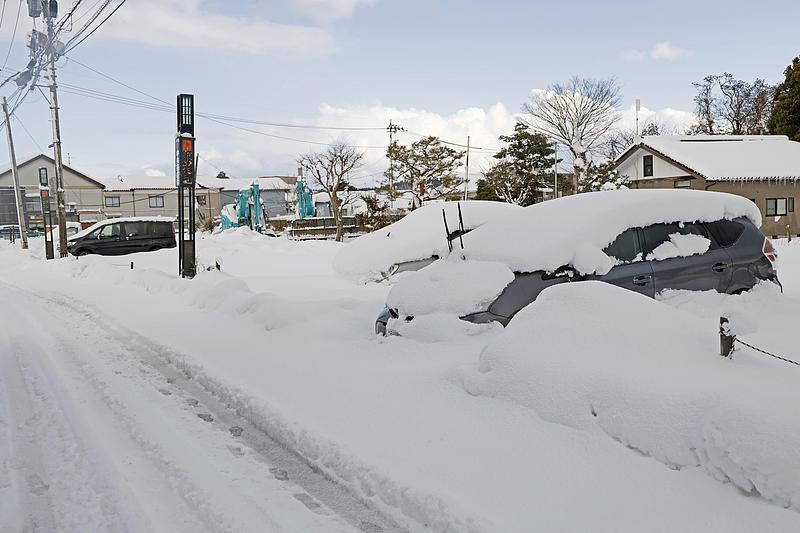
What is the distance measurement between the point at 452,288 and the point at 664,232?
2.18m

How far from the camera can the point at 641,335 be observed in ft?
13.6

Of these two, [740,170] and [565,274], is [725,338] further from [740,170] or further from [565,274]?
[740,170]

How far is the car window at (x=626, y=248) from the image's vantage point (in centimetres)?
592

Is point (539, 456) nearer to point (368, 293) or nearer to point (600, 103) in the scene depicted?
point (368, 293)

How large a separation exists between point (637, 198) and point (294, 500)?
461cm

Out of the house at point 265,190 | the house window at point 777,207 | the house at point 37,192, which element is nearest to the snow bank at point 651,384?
the house window at point 777,207

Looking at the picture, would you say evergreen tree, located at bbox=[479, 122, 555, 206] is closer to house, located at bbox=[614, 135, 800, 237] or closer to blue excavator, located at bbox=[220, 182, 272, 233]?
house, located at bbox=[614, 135, 800, 237]

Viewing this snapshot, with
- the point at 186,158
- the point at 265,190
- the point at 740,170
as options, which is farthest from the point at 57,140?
the point at 265,190

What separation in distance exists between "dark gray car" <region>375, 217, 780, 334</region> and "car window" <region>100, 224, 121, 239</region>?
20497 millimetres

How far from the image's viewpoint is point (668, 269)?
19.8 ft

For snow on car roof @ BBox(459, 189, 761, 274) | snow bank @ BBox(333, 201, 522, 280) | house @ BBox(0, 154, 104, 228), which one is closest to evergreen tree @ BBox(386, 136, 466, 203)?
snow bank @ BBox(333, 201, 522, 280)

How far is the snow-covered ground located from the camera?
10.0 feet

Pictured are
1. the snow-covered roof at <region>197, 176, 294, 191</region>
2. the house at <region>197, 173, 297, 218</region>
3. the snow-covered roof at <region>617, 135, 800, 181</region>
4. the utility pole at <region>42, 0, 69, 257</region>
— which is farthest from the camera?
the house at <region>197, 173, 297, 218</region>

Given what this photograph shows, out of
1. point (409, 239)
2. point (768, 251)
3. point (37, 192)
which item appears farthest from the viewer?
point (37, 192)
